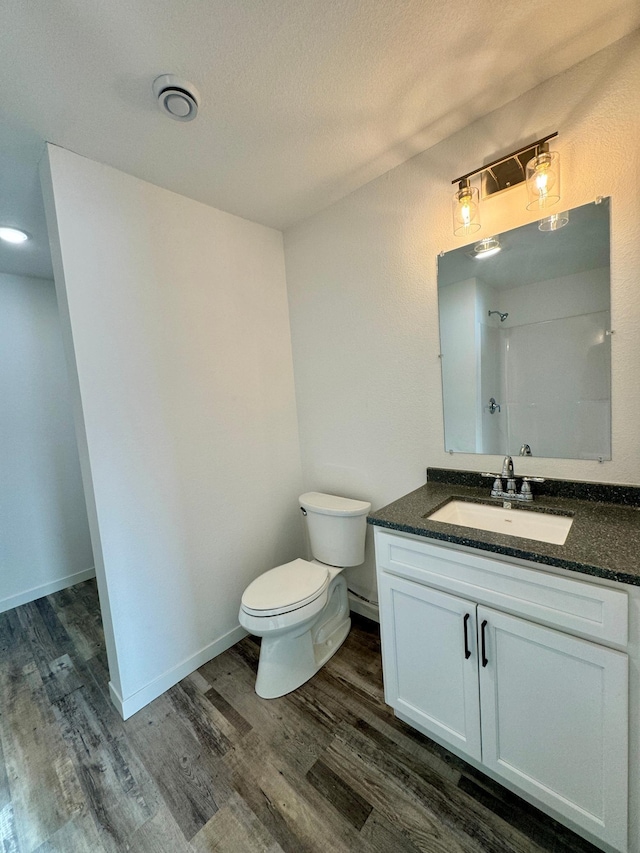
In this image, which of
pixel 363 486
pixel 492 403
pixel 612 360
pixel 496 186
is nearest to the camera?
pixel 612 360

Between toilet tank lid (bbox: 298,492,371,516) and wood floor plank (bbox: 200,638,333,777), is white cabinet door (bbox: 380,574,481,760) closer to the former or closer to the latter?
wood floor plank (bbox: 200,638,333,777)

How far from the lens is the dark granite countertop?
85 cm

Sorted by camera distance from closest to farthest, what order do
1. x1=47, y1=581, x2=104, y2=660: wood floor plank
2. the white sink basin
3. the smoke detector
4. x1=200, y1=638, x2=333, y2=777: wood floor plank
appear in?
1. the smoke detector
2. the white sink basin
3. x1=200, y1=638, x2=333, y2=777: wood floor plank
4. x1=47, y1=581, x2=104, y2=660: wood floor plank

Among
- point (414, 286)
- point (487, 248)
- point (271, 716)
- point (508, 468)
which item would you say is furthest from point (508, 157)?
point (271, 716)

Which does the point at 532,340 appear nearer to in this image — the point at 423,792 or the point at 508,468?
the point at 508,468

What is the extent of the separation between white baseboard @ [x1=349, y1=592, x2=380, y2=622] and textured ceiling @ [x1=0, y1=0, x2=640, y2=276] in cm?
239

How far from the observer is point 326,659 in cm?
173

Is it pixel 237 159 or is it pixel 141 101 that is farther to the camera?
pixel 237 159

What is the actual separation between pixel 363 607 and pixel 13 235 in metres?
2.97

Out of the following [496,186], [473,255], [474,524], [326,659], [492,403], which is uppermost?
[496,186]

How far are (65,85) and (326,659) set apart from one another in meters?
2.58

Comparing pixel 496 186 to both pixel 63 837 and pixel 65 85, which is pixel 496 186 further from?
pixel 63 837

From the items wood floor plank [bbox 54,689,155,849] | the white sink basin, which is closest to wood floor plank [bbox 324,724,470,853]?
wood floor plank [bbox 54,689,155,849]

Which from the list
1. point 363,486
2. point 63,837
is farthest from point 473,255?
point 63,837
